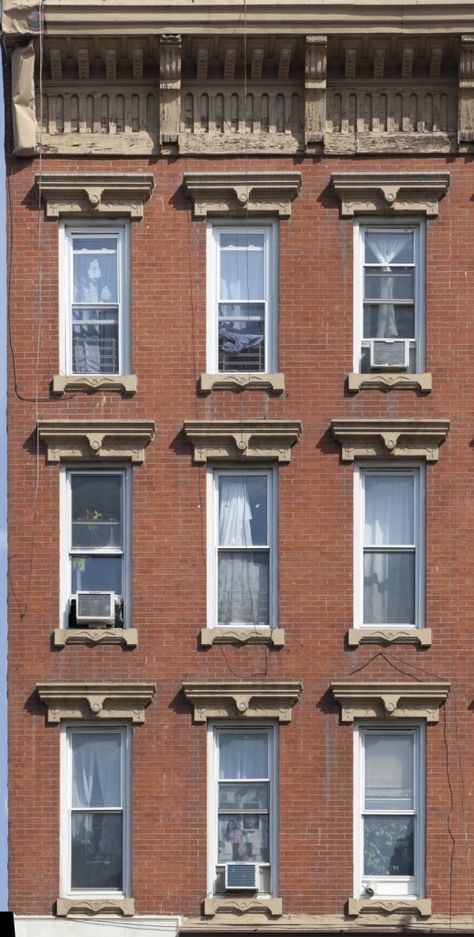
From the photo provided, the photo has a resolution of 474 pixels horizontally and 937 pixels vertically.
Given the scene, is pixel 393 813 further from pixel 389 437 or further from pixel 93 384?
pixel 93 384

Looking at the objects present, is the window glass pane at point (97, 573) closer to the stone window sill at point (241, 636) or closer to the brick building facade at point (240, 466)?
the brick building facade at point (240, 466)

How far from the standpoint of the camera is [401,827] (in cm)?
2342

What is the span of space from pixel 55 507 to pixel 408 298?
16.4ft

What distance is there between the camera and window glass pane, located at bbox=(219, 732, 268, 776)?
23.5 metres

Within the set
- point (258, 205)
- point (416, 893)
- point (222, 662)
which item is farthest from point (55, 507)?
point (416, 893)

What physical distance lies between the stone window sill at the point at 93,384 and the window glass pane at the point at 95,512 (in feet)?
3.39

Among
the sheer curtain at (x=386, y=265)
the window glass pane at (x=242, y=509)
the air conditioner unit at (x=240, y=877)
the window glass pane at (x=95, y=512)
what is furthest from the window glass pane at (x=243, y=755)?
the sheer curtain at (x=386, y=265)

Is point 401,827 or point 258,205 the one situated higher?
point 258,205

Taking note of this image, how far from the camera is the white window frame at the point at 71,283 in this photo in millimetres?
24156

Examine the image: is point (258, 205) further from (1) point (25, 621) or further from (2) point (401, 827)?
(2) point (401, 827)

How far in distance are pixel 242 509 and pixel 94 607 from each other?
84.2 inches

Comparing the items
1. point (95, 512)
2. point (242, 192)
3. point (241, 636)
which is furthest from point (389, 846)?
point (242, 192)

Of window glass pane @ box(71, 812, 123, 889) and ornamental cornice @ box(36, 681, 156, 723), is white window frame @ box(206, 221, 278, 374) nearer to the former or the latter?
ornamental cornice @ box(36, 681, 156, 723)

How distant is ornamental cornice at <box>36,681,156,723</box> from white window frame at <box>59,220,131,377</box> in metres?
3.78
